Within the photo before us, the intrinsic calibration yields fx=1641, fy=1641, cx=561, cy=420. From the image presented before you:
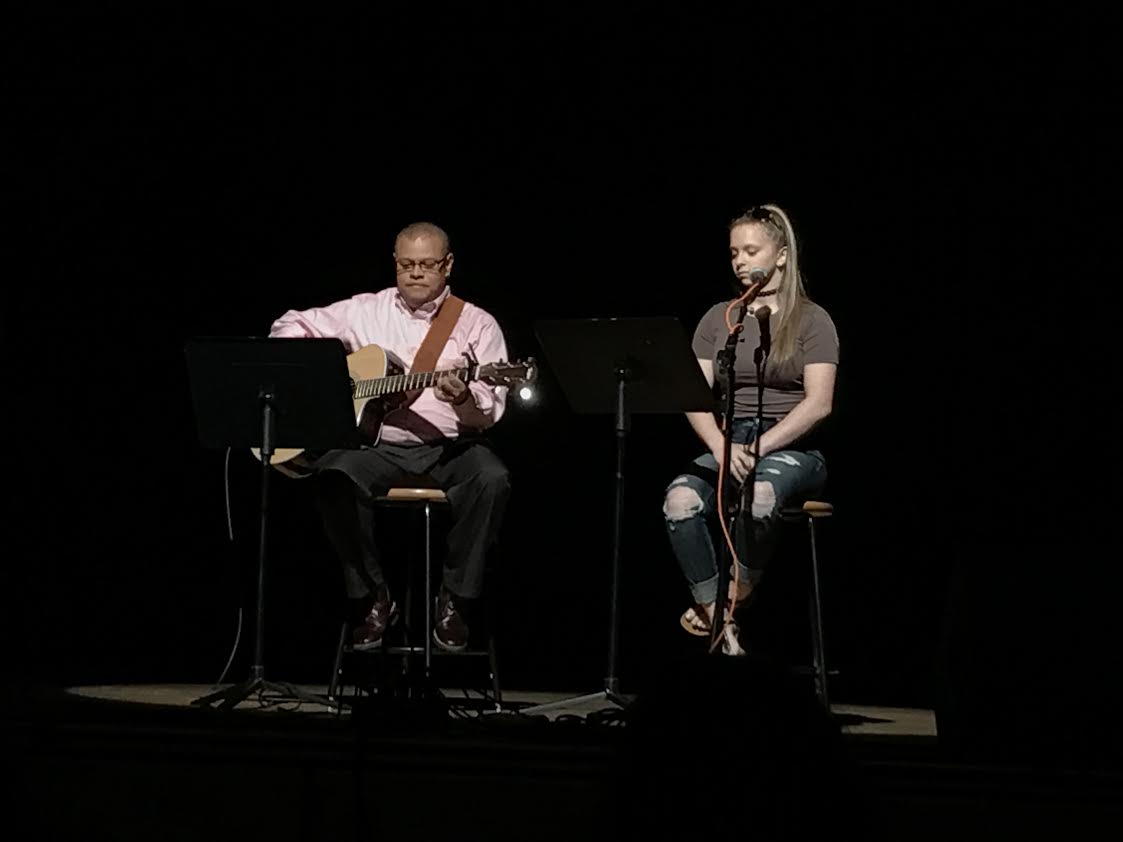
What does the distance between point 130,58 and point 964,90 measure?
9.85ft

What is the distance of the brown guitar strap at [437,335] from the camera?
5348mm

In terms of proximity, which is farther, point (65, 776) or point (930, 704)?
point (930, 704)

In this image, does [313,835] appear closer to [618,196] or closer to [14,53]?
[618,196]

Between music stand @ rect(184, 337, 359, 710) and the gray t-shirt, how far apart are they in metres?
1.15

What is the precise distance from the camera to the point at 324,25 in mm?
6012

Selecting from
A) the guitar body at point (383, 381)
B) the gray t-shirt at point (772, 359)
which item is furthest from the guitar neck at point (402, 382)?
the gray t-shirt at point (772, 359)

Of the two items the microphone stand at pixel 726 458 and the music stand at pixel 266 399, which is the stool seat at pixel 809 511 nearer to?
the microphone stand at pixel 726 458

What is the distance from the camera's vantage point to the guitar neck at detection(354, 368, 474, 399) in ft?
17.0

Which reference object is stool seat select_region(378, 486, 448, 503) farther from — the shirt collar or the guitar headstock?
the shirt collar

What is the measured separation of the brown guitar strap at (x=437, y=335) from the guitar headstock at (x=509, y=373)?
9.5 inches

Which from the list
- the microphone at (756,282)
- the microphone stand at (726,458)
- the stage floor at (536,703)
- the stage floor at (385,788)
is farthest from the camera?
the stage floor at (536,703)

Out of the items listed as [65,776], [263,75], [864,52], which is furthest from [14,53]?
[65,776]

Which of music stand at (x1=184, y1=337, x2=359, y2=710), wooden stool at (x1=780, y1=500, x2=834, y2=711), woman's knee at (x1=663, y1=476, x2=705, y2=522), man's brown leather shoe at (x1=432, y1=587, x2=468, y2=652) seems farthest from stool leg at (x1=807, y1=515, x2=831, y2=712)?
music stand at (x1=184, y1=337, x2=359, y2=710)

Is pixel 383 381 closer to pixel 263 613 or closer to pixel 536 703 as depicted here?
pixel 263 613
